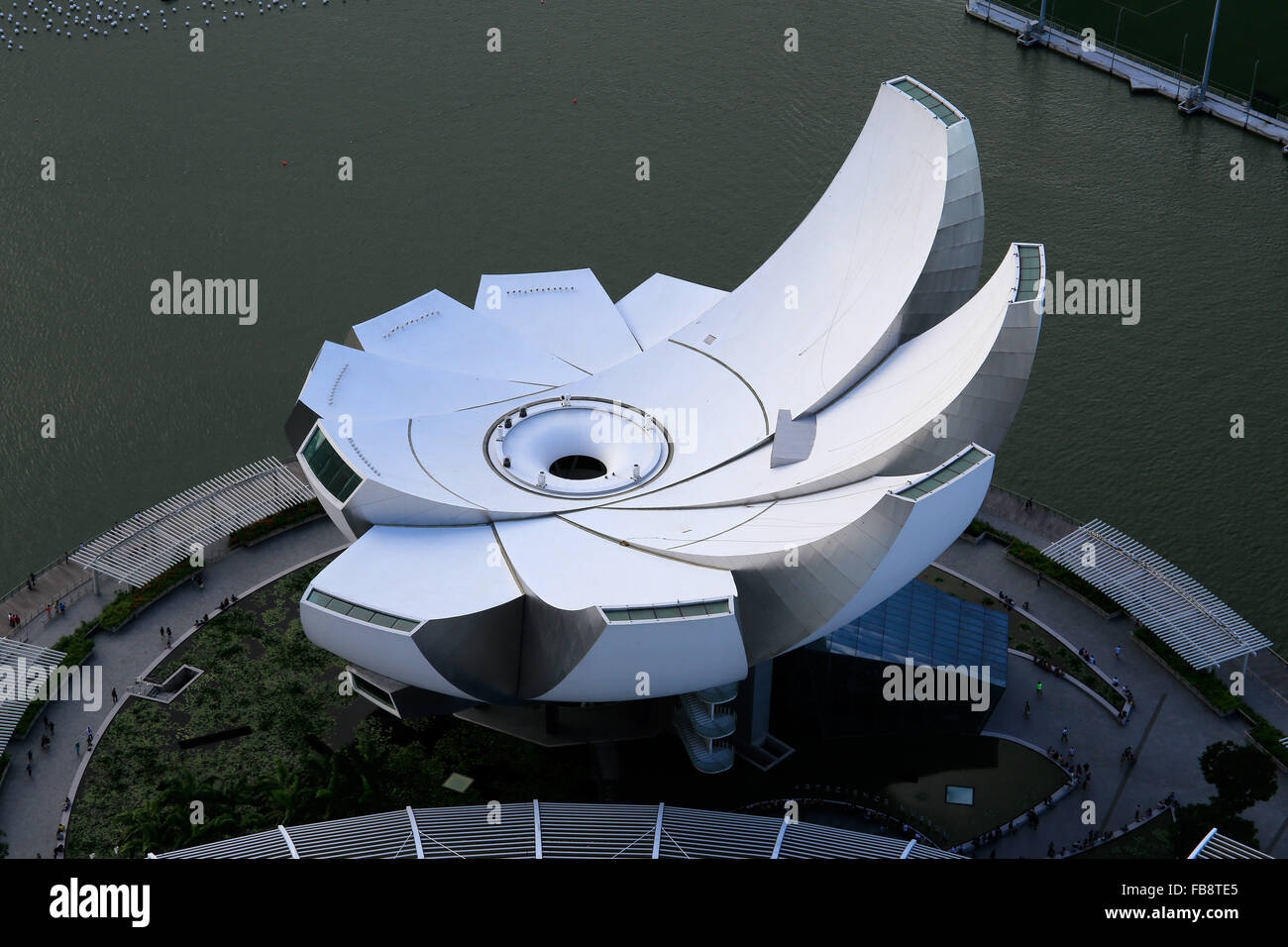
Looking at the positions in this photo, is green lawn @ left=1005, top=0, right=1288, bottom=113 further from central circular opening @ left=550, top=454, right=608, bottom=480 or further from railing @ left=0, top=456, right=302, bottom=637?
railing @ left=0, top=456, right=302, bottom=637

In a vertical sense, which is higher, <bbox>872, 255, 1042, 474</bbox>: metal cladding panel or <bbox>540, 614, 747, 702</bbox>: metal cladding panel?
<bbox>872, 255, 1042, 474</bbox>: metal cladding panel

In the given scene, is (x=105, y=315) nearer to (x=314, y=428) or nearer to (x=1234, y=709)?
(x=314, y=428)

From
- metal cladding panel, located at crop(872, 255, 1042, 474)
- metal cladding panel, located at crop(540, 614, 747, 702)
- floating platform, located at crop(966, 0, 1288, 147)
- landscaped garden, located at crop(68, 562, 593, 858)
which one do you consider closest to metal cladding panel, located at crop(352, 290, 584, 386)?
landscaped garden, located at crop(68, 562, 593, 858)

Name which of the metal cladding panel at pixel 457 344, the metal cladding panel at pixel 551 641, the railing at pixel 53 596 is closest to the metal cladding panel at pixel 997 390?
the metal cladding panel at pixel 551 641

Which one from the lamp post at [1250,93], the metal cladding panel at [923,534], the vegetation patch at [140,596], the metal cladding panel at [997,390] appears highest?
the lamp post at [1250,93]

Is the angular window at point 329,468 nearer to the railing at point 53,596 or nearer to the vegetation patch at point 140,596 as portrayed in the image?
the vegetation patch at point 140,596

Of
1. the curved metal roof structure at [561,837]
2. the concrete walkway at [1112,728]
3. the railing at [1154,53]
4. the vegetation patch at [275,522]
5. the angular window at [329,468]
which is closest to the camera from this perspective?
the curved metal roof structure at [561,837]

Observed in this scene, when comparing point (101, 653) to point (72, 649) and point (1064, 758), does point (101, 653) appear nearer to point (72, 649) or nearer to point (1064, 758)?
point (72, 649)
